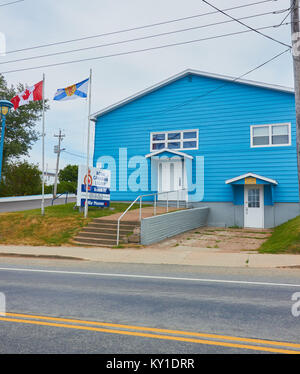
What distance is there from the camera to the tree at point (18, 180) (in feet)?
118

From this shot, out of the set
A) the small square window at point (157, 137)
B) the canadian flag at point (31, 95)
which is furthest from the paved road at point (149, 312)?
the small square window at point (157, 137)

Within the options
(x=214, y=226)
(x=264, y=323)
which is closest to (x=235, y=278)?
(x=264, y=323)

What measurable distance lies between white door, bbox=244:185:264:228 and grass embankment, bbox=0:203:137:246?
7790mm

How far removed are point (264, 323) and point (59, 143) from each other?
52.5 meters

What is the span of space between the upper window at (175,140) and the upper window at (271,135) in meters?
3.72

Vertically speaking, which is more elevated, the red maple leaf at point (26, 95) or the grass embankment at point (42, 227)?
the red maple leaf at point (26, 95)

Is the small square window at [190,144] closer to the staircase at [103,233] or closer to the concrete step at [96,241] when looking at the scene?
the staircase at [103,233]

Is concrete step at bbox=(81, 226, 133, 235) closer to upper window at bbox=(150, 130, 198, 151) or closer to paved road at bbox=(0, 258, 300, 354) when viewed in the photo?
paved road at bbox=(0, 258, 300, 354)

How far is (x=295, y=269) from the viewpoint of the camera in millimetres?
9500

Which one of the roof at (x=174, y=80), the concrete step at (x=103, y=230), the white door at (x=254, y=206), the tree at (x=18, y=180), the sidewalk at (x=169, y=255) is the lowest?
the sidewalk at (x=169, y=255)

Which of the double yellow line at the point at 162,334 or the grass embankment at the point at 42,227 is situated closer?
the double yellow line at the point at 162,334

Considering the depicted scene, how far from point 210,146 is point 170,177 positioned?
3.27 meters

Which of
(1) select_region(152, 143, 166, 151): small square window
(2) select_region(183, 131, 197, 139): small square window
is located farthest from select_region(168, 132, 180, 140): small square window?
(1) select_region(152, 143, 166, 151): small square window

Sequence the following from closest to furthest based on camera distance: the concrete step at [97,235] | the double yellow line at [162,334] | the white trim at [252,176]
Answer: the double yellow line at [162,334]
the concrete step at [97,235]
the white trim at [252,176]
